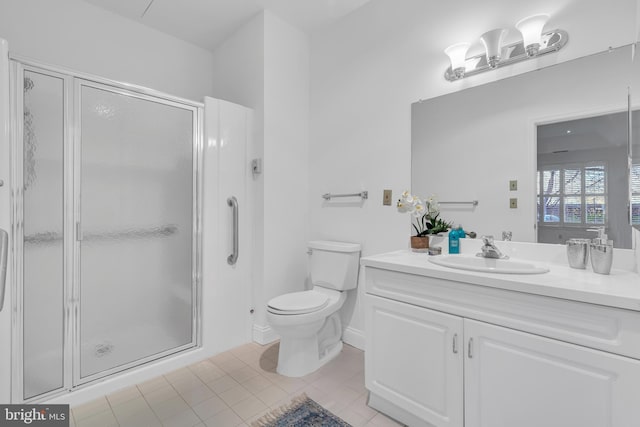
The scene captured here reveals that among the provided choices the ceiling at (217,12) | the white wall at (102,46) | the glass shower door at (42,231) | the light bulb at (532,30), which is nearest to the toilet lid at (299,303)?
the glass shower door at (42,231)

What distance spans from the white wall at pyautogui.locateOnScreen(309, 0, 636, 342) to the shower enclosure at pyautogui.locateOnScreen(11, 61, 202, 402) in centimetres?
105

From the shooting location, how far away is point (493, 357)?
3.88ft

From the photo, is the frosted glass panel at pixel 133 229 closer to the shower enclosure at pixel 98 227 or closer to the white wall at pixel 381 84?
the shower enclosure at pixel 98 227

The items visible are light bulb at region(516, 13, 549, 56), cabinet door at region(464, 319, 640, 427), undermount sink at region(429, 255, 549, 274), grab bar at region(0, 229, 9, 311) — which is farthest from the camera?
light bulb at region(516, 13, 549, 56)

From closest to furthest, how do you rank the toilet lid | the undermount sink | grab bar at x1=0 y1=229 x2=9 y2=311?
grab bar at x1=0 y1=229 x2=9 y2=311 → the undermount sink → the toilet lid

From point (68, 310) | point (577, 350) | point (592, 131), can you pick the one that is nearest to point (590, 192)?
point (592, 131)

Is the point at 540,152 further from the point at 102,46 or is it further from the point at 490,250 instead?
the point at 102,46

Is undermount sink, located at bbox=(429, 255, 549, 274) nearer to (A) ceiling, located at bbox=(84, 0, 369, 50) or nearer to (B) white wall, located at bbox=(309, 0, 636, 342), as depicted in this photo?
(B) white wall, located at bbox=(309, 0, 636, 342)

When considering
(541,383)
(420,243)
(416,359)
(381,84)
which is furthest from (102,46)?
(541,383)

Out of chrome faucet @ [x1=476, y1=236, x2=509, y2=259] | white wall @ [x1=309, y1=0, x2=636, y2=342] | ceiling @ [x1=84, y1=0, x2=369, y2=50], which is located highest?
ceiling @ [x1=84, y1=0, x2=369, y2=50]

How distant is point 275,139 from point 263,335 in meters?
1.59

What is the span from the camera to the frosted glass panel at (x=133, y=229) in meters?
1.74

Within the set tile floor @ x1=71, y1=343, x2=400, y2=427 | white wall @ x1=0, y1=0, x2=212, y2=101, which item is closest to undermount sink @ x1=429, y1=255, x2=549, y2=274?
tile floor @ x1=71, y1=343, x2=400, y2=427

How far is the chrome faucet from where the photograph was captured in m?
1.56
